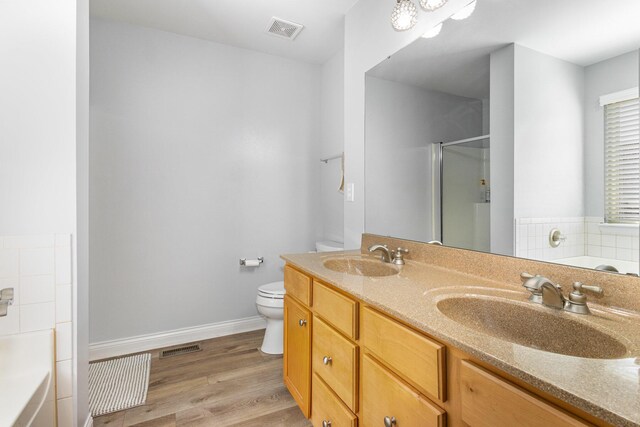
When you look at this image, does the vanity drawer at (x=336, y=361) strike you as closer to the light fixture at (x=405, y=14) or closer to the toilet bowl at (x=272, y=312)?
the toilet bowl at (x=272, y=312)

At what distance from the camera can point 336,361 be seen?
4.03ft

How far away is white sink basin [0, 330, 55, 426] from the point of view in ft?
3.56

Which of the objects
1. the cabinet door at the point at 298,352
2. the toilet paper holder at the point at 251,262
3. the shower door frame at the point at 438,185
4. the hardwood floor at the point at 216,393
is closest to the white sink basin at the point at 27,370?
the hardwood floor at the point at 216,393

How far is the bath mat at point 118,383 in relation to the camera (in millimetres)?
1735

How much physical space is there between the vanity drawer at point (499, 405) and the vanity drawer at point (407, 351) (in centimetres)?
7

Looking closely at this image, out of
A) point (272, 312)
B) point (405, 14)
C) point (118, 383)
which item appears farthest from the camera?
point (272, 312)

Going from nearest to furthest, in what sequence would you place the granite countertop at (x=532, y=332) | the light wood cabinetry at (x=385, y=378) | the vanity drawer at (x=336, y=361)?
the granite countertop at (x=532, y=332)
the light wood cabinetry at (x=385, y=378)
the vanity drawer at (x=336, y=361)

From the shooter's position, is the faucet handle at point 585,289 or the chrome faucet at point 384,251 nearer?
the faucet handle at point 585,289

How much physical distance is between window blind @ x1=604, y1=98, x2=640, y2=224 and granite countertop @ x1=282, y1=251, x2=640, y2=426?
0.29 m

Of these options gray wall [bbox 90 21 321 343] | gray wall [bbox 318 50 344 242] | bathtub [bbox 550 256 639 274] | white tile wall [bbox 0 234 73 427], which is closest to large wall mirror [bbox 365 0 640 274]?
bathtub [bbox 550 256 639 274]

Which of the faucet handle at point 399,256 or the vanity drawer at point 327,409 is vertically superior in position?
the faucet handle at point 399,256

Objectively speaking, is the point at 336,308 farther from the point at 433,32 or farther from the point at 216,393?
the point at 433,32

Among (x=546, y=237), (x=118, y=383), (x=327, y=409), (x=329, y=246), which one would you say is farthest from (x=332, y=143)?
(x=118, y=383)

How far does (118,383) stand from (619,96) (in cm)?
285
